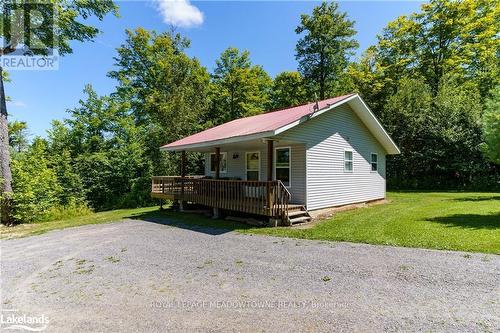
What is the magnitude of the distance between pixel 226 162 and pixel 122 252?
27.0ft

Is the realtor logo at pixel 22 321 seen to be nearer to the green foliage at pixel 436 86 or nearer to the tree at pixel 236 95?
the green foliage at pixel 436 86

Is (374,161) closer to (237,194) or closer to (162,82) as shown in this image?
(237,194)

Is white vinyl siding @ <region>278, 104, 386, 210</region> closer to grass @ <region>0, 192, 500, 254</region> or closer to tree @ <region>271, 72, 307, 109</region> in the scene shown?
grass @ <region>0, 192, 500, 254</region>

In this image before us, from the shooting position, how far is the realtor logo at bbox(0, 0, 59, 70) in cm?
1277

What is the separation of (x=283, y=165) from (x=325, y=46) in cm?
1850

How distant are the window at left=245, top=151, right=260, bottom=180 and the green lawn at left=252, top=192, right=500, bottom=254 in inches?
160

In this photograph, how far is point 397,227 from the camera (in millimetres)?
8031

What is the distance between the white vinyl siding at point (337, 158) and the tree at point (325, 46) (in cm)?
1349

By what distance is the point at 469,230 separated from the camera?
287 inches

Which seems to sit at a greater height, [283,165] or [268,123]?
[268,123]

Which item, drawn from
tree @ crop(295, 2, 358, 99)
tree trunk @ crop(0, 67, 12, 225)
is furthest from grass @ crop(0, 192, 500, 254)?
tree @ crop(295, 2, 358, 99)

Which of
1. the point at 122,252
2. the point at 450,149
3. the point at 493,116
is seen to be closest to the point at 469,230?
the point at 493,116

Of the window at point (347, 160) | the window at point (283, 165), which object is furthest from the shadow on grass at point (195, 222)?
the window at point (347, 160)

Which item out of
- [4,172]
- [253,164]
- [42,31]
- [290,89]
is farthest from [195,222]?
[290,89]
